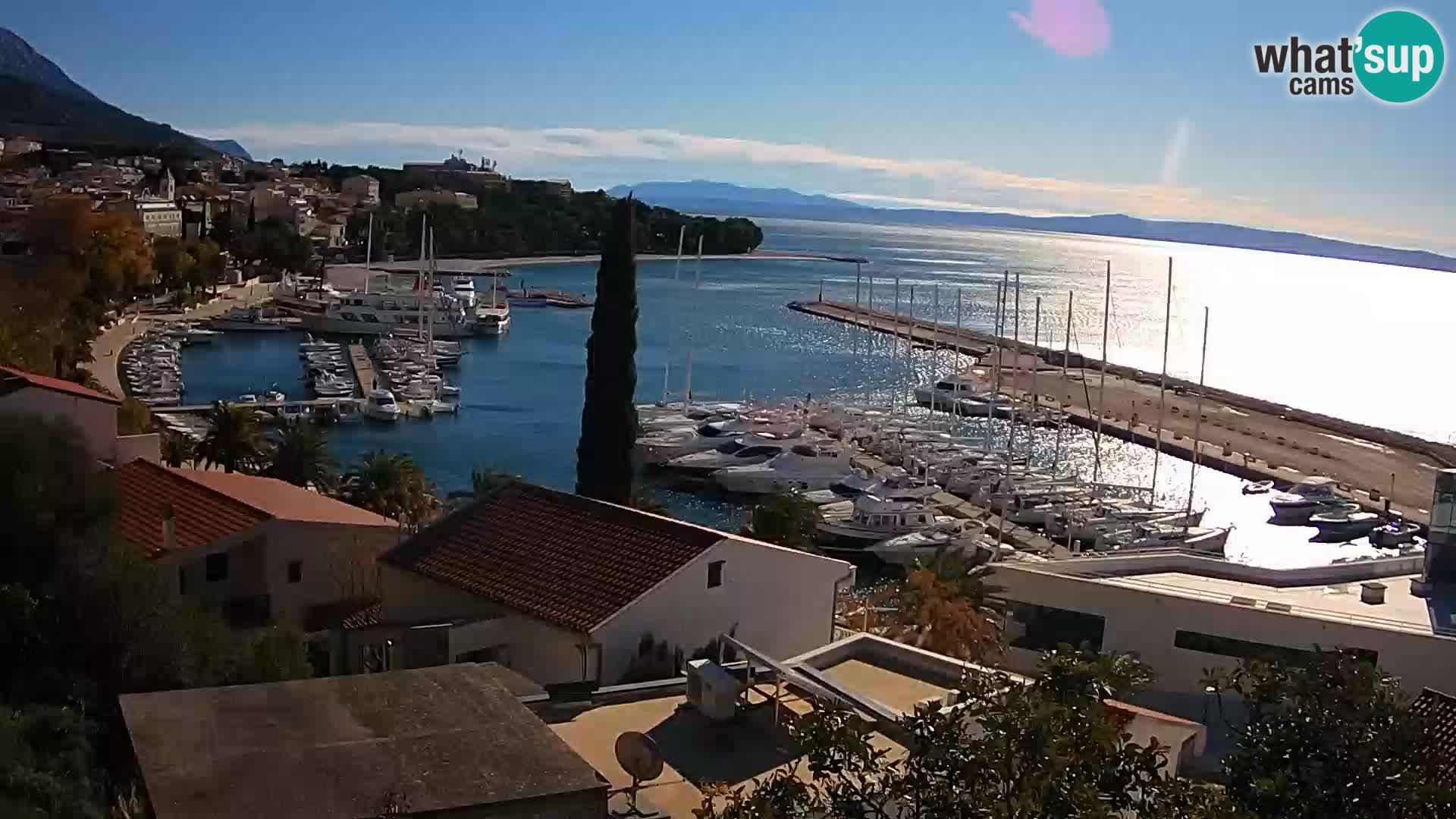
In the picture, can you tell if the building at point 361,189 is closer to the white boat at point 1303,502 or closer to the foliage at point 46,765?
the white boat at point 1303,502

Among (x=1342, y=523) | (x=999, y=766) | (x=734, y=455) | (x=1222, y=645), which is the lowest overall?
(x=1342, y=523)

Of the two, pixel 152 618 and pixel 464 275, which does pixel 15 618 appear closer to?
pixel 152 618

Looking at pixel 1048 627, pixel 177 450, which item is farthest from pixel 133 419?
pixel 1048 627

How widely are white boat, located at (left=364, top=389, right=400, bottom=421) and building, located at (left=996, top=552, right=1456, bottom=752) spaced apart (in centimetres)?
2965

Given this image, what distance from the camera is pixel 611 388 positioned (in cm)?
2181

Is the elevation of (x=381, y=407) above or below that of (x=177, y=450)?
below

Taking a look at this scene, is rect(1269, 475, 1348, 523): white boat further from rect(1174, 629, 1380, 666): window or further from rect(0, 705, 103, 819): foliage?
rect(0, 705, 103, 819): foliage

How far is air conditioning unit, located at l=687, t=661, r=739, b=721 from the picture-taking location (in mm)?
8156

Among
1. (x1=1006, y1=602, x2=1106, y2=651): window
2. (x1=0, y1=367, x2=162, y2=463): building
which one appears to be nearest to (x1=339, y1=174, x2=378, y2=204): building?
(x1=0, y1=367, x2=162, y2=463): building

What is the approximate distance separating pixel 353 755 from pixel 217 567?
29.9 feet

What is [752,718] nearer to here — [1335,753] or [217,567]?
[1335,753]

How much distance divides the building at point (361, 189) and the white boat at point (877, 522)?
10581 cm

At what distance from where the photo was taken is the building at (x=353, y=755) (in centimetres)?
530

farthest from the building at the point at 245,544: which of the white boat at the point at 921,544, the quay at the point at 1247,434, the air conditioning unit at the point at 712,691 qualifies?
the quay at the point at 1247,434
